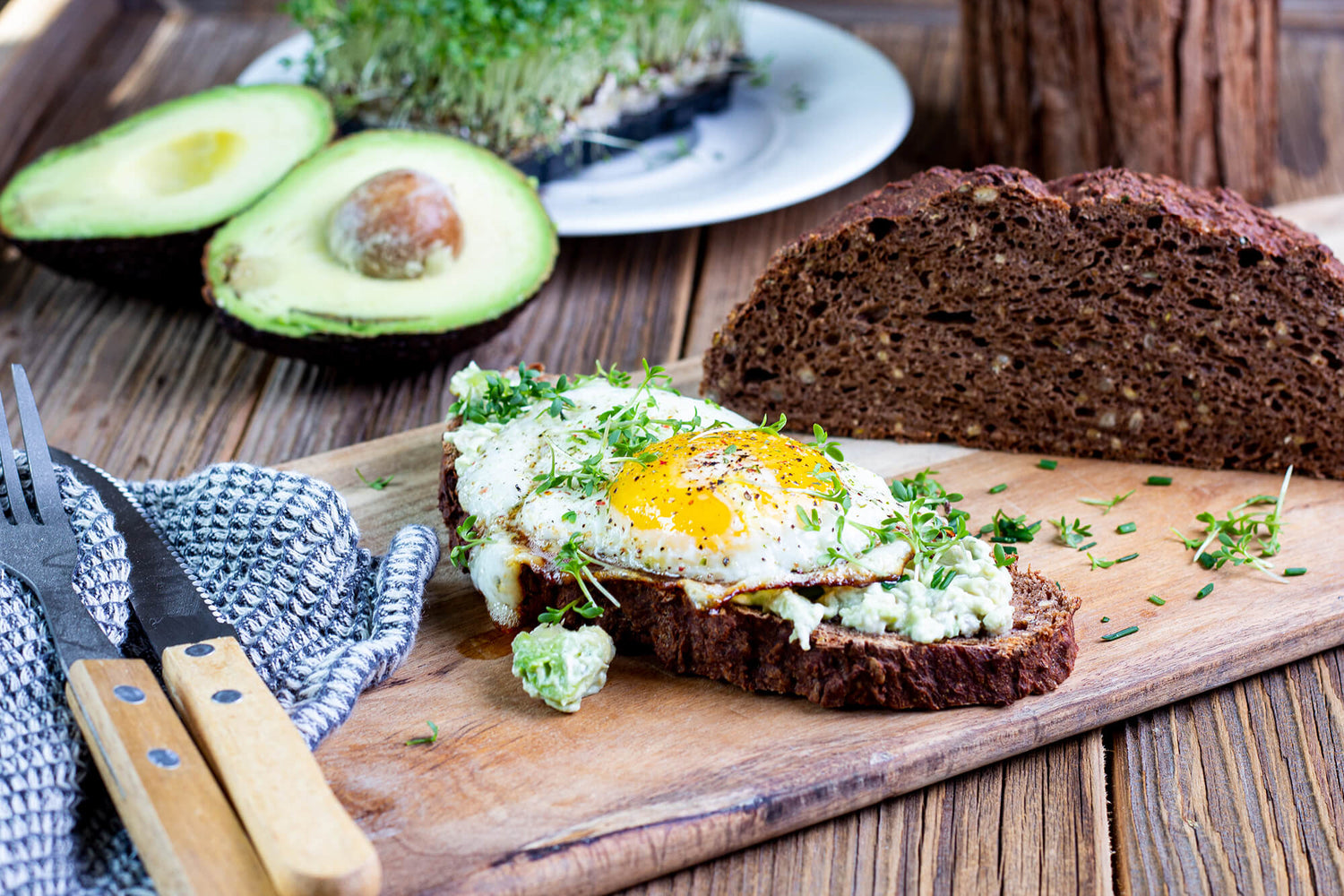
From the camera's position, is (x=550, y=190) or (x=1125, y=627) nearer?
(x=1125, y=627)

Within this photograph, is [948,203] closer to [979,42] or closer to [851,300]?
[851,300]

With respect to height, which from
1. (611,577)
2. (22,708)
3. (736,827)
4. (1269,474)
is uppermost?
(22,708)

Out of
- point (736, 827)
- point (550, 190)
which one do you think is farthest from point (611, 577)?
point (550, 190)

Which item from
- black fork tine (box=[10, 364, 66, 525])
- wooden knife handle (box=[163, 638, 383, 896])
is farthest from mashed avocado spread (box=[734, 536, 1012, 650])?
black fork tine (box=[10, 364, 66, 525])

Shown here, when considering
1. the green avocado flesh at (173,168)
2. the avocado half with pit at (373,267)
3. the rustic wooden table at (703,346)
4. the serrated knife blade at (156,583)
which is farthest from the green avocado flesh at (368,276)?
the serrated knife blade at (156,583)

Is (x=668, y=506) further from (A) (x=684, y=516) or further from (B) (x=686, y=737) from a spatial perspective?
(B) (x=686, y=737)

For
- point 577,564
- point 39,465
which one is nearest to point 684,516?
point 577,564
